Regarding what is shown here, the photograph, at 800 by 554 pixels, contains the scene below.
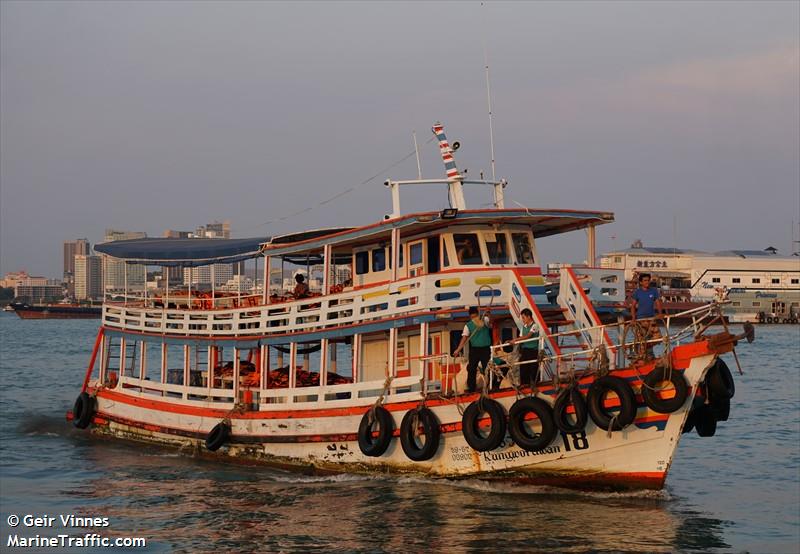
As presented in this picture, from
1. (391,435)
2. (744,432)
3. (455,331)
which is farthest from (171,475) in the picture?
(744,432)

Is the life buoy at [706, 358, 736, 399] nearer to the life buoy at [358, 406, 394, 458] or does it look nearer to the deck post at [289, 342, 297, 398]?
the life buoy at [358, 406, 394, 458]

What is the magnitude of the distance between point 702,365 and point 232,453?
9.69 metres

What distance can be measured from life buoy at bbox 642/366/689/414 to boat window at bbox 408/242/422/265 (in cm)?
520

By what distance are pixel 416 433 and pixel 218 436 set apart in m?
4.86

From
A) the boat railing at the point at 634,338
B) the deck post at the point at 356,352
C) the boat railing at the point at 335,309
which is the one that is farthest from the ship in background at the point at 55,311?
the boat railing at the point at 634,338

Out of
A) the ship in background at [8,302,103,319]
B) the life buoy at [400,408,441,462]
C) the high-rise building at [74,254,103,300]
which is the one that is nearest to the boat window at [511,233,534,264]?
the life buoy at [400,408,441,462]

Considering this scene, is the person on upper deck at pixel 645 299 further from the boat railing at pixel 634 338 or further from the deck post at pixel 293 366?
the deck post at pixel 293 366

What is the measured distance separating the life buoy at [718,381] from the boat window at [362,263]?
738 centimetres

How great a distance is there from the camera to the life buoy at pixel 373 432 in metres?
16.9

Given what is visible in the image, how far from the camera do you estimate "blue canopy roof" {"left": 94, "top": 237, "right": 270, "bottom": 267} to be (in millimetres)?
21953

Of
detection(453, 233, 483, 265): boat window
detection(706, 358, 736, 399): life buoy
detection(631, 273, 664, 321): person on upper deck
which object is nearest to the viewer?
detection(706, 358, 736, 399): life buoy

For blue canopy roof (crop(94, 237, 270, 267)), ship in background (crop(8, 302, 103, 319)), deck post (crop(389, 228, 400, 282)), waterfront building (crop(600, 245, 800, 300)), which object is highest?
waterfront building (crop(600, 245, 800, 300))

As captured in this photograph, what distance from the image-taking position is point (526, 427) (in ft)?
51.1

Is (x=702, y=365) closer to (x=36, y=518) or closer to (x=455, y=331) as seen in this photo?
(x=455, y=331)
